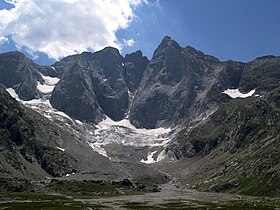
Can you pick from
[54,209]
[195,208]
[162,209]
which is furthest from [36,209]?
[195,208]

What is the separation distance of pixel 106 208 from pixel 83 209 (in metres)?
11.4

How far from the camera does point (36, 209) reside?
179 meters

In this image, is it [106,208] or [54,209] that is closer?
[54,209]

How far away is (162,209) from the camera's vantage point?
19425cm

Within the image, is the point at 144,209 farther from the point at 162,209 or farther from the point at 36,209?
the point at 36,209

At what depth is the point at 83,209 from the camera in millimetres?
188750

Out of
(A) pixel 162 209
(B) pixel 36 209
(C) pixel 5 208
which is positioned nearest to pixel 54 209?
(B) pixel 36 209

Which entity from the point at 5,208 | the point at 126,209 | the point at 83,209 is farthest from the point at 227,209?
the point at 5,208

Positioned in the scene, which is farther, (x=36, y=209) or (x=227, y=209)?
(x=227, y=209)

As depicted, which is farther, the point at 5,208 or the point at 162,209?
Answer: the point at 162,209

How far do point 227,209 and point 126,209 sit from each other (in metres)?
43.3

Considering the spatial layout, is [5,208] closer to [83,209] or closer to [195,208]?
[83,209]

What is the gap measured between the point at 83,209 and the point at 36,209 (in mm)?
20177

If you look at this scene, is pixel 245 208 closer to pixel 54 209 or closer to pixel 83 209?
pixel 83 209
